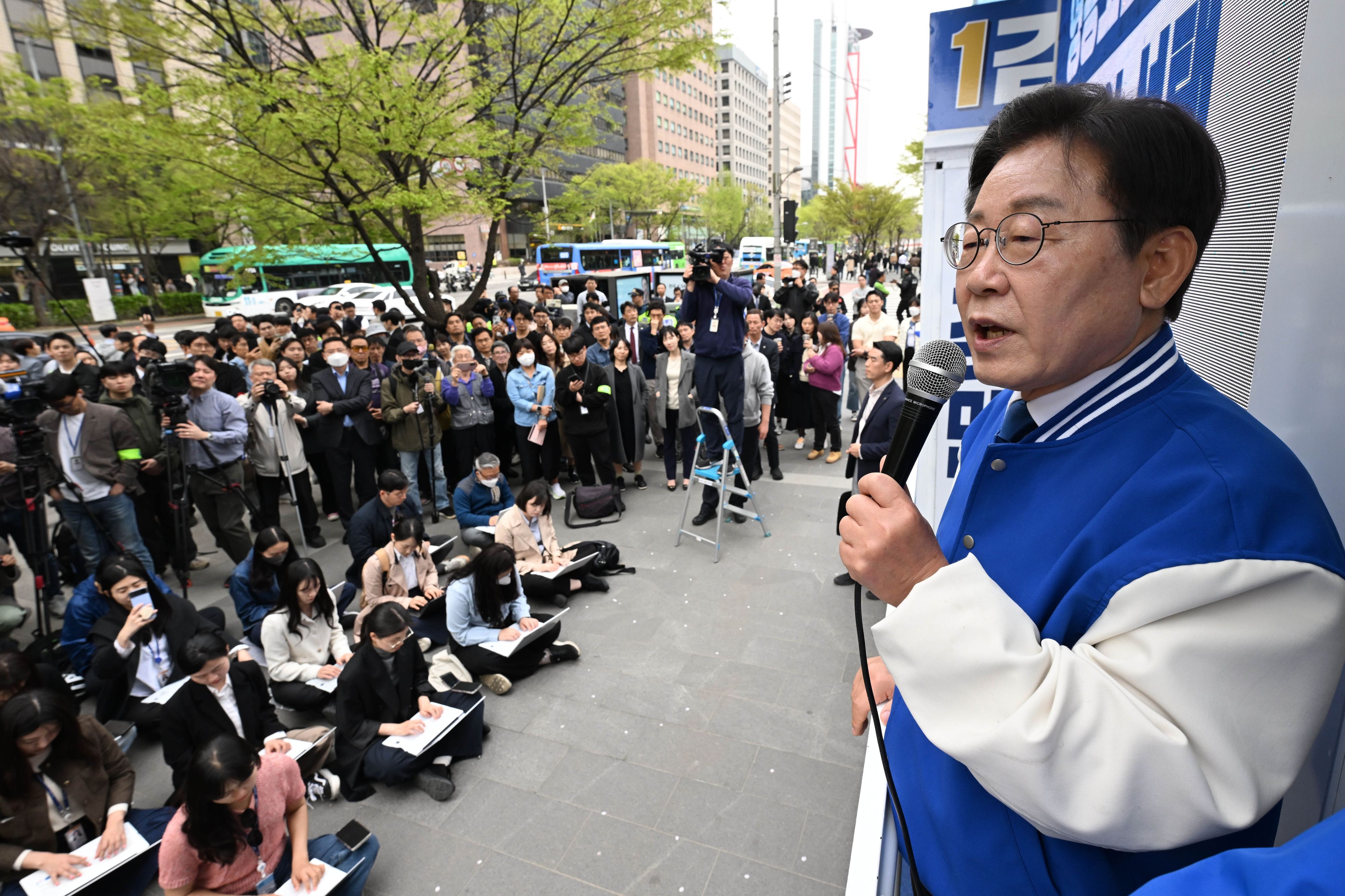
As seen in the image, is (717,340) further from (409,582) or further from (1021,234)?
(1021,234)

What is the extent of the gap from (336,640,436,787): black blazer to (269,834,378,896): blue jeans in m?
0.57

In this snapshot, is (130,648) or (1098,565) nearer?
(1098,565)

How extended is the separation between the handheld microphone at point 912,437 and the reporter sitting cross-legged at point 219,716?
312 centimetres

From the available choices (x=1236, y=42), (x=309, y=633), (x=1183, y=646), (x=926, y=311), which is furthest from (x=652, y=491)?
(x=1183, y=646)

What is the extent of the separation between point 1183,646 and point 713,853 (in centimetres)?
297

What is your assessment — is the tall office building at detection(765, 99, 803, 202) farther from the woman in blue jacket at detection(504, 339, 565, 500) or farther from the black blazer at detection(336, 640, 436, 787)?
the black blazer at detection(336, 640, 436, 787)

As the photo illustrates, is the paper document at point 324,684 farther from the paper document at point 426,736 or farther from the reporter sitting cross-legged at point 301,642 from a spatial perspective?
the paper document at point 426,736

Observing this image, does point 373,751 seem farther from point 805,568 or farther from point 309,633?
point 805,568

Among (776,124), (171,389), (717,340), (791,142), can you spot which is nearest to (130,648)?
(171,389)

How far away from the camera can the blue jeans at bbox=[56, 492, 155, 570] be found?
17.7ft

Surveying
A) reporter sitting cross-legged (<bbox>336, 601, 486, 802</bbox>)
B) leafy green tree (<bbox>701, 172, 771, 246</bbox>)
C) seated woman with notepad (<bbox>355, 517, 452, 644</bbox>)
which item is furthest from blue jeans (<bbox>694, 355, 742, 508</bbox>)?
leafy green tree (<bbox>701, 172, 771, 246</bbox>)

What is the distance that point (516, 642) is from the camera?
4.44 meters

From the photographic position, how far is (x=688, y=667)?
4547 mm

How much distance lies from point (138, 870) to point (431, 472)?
4.54 metres
